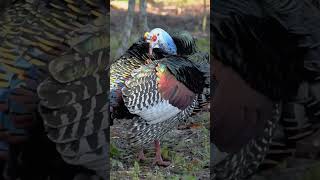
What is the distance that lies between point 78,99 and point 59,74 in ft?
0.20

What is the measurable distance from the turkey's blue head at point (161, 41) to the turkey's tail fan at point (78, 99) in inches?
13.9

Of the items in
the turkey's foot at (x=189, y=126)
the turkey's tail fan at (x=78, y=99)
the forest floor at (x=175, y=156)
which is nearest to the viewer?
the turkey's tail fan at (x=78, y=99)

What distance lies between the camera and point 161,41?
52.9 inches

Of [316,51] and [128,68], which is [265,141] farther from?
[128,68]

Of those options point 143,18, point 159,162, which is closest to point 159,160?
point 159,162

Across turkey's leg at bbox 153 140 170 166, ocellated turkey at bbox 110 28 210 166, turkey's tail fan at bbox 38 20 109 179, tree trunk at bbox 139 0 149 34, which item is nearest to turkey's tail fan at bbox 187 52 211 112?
ocellated turkey at bbox 110 28 210 166

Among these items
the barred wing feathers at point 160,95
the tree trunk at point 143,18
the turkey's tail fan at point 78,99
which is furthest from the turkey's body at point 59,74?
the tree trunk at point 143,18

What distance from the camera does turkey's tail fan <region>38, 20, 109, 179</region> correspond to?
98cm

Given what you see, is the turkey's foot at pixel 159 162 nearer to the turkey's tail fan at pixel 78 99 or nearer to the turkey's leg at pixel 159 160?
the turkey's leg at pixel 159 160

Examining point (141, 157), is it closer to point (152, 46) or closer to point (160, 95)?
point (160, 95)

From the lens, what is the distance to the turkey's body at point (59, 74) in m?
0.98

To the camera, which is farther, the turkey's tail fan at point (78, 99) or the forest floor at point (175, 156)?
the forest floor at point (175, 156)

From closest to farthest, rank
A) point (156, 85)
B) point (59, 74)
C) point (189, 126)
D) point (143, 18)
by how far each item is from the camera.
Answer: point (59, 74) → point (156, 85) → point (189, 126) → point (143, 18)

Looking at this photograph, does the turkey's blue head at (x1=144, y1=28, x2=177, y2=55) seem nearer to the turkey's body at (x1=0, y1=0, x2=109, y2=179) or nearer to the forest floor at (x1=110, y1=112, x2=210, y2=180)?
the forest floor at (x1=110, y1=112, x2=210, y2=180)
